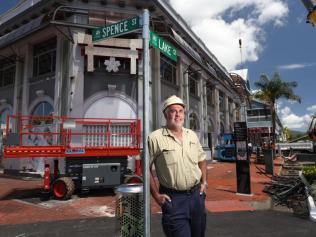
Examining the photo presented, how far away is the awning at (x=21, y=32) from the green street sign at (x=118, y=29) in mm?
12899

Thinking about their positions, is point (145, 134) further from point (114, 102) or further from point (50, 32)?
point (50, 32)

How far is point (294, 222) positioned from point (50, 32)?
15175mm

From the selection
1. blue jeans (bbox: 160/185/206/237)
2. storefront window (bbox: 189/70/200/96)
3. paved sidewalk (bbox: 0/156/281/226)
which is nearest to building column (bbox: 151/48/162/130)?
storefront window (bbox: 189/70/200/96)

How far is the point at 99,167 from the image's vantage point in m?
10.0

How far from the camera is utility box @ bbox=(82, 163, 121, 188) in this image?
32.4 ft

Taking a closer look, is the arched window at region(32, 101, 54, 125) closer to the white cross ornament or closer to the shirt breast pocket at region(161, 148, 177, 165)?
the white cross ornament

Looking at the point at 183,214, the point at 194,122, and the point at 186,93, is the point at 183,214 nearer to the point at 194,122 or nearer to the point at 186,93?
the point at 186,93

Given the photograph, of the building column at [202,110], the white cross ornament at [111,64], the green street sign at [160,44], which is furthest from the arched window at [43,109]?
the green street sign at [160,44]

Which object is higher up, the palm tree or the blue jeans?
the palm tree

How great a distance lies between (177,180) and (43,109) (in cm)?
1561

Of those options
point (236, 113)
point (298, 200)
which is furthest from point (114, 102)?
point (236, 113)

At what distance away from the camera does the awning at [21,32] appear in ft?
53.9

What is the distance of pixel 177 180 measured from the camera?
309cm

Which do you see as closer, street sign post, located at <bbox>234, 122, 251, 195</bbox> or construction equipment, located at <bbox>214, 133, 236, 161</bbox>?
street sign post, located at <bbox>234, 122, 251, 195</bbox>
